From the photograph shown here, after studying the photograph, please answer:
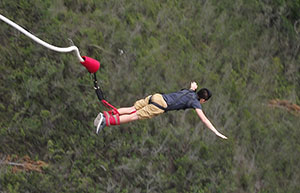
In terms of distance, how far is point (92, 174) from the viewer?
10352mm

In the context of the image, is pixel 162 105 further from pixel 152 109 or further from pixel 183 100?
pixel 183 100

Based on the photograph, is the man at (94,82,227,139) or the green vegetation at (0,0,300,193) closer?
the man at (94,82,227,139)

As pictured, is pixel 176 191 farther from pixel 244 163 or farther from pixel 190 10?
pixel 190 10

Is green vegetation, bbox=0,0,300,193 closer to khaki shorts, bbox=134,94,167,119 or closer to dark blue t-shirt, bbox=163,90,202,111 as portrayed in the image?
khaki shorts, bbox=134,94,167,119

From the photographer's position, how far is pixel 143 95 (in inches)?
455

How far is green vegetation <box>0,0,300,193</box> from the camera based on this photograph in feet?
33.1

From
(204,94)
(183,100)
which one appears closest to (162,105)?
(183,100)

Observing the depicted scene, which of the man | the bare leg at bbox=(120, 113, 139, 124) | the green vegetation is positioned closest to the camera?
the man

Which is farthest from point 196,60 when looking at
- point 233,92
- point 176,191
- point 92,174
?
point 92,174

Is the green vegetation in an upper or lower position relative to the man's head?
lower

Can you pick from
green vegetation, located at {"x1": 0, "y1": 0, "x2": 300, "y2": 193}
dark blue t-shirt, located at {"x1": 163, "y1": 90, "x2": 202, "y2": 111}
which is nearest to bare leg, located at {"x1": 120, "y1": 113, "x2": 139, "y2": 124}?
dark blue t-shirt, located at {"x1": 163, "y1": 90, "x2": 202, "y2": 111}

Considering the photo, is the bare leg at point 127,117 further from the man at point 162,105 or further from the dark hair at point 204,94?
the dark hair at point 204,94

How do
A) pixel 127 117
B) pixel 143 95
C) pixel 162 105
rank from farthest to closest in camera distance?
pixel 143 95 < pixel 127 117 < pixel 162 105

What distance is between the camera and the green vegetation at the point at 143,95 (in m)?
10.1
